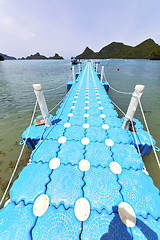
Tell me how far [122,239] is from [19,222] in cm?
176

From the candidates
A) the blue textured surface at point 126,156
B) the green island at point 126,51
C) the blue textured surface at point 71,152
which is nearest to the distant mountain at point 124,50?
the green island at point 126,51

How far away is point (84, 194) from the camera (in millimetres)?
1916

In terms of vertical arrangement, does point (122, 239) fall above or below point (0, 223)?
below

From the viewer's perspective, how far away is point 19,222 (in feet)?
5.19

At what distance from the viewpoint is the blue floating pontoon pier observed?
5.00 feet

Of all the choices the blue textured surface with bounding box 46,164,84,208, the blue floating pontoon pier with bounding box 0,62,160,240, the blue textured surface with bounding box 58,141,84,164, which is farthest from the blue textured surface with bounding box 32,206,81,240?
the blue textured surface with bounding box 58,141,84,164

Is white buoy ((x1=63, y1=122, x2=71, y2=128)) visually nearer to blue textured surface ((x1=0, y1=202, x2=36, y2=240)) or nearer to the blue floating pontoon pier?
the blue floating pontoon pier

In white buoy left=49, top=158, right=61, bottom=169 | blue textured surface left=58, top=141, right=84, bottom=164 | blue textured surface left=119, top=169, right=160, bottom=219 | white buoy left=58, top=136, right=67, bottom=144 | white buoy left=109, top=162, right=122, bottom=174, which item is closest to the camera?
blue textured surface left=119, top=169, right=160, bottom=219

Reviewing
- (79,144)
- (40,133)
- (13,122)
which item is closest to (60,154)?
(79,144)

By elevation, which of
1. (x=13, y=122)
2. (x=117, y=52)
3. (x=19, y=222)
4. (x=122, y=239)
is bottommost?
(x=13, y=122)

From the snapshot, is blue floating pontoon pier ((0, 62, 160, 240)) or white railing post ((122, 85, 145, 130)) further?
white railing post ((122, 85, 145, 130))

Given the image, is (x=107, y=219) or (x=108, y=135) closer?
(x=107, y=219)

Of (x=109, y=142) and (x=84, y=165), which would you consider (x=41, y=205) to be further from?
(x=109, y=142)

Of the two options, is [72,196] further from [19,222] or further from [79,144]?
[79,144]
